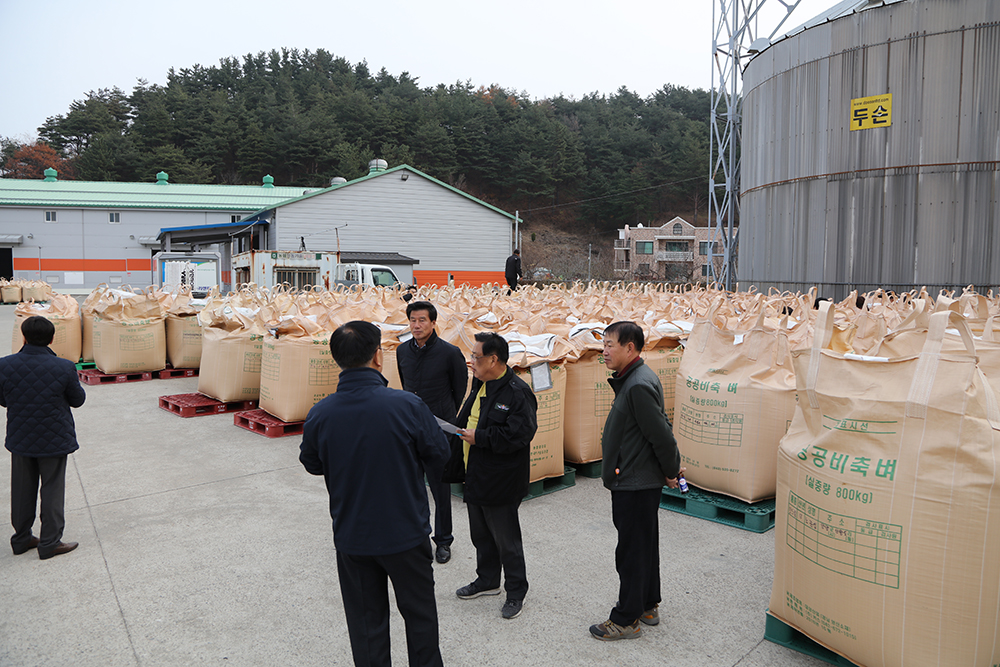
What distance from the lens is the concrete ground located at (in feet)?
10.3

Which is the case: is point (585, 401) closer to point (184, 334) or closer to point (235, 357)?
point (235, 357)

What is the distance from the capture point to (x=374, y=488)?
249 centimetres

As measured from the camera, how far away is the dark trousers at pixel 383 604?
8.46ft

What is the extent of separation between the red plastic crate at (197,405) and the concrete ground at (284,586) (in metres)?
2.32

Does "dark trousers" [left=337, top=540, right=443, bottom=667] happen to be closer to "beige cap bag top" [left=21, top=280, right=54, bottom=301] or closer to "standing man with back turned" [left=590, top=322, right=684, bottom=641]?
"standing man with back turned" [left=590, top=322, right=684, bottom=641]

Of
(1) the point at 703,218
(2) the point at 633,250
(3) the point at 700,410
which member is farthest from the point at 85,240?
(1) the point at 703,218

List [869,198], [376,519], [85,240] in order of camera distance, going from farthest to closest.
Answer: [85,240]
[869,198]
[376,519]

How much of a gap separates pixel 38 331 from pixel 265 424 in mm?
3218

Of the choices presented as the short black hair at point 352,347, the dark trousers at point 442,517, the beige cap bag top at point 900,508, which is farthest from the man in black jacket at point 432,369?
the beige cap bag top at point 900,508

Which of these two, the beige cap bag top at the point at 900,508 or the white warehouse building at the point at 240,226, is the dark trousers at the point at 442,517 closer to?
the beige cap bag top at the point at 900,508

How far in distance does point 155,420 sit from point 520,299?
5502 mm

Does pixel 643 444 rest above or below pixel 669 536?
above

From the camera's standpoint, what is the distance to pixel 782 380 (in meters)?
4.75

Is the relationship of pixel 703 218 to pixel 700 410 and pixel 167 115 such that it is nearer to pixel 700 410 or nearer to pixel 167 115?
pixel 167 115
